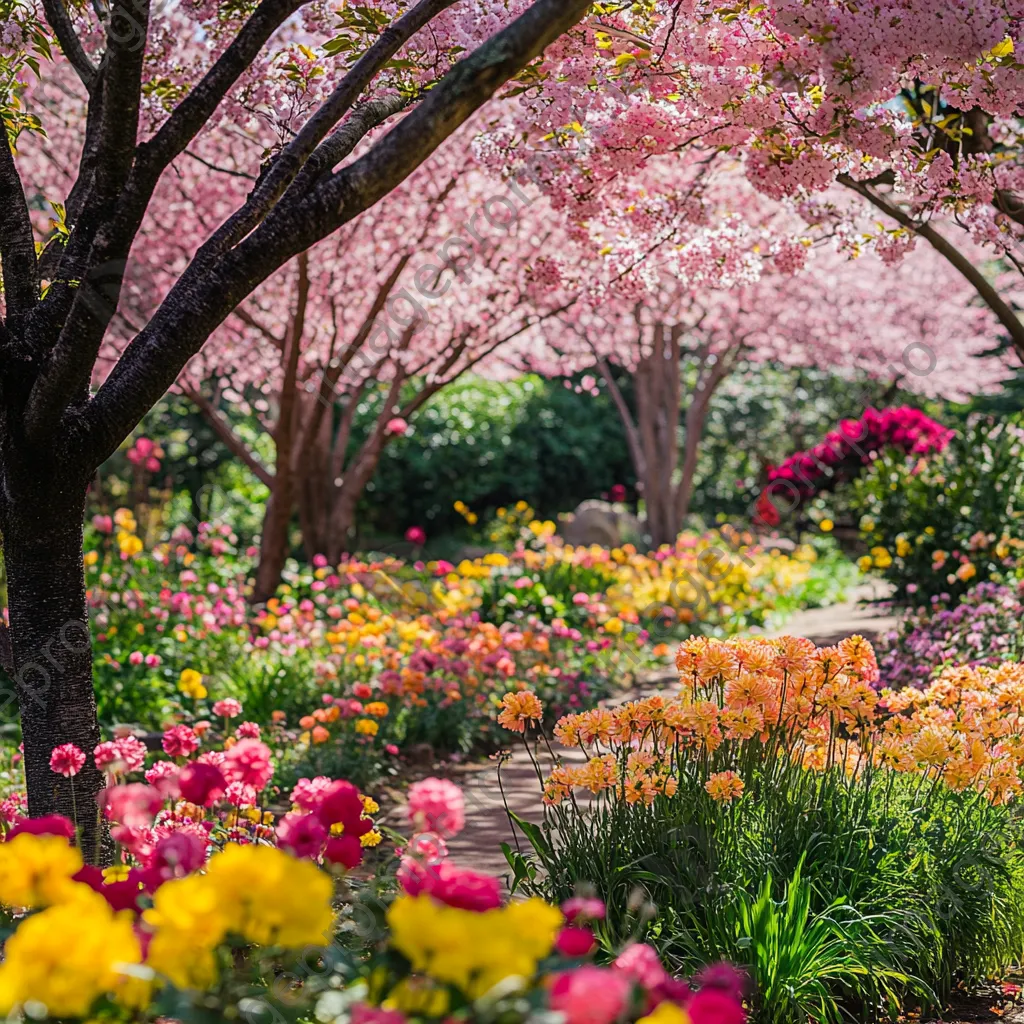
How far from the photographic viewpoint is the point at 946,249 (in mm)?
4844

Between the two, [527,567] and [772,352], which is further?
[772,352]

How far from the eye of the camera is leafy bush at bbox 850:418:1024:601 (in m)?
7.25

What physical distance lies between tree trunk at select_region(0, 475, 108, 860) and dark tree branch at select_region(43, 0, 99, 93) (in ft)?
4.18

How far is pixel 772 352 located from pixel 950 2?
10.7 metres

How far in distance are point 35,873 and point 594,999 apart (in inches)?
29.5

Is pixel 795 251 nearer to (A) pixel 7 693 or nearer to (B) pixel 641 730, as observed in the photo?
(B) pixel 641 730

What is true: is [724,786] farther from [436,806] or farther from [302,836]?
[302,836]

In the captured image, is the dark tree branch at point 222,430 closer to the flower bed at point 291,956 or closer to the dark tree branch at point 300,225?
the dark tree branch at point 300,225

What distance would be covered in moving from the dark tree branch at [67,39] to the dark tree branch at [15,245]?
370mm

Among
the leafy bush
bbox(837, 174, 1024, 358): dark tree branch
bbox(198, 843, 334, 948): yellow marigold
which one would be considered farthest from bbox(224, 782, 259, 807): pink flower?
the leafy bush

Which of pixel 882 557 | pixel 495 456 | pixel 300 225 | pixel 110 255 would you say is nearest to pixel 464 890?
pixel 300 225

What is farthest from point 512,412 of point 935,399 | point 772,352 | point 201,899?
point 201,899

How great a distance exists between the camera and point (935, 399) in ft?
58.3

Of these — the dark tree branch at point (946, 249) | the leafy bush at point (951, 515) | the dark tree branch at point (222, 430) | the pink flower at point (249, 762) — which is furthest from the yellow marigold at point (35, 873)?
the dark tree branch at point (222, 430)
